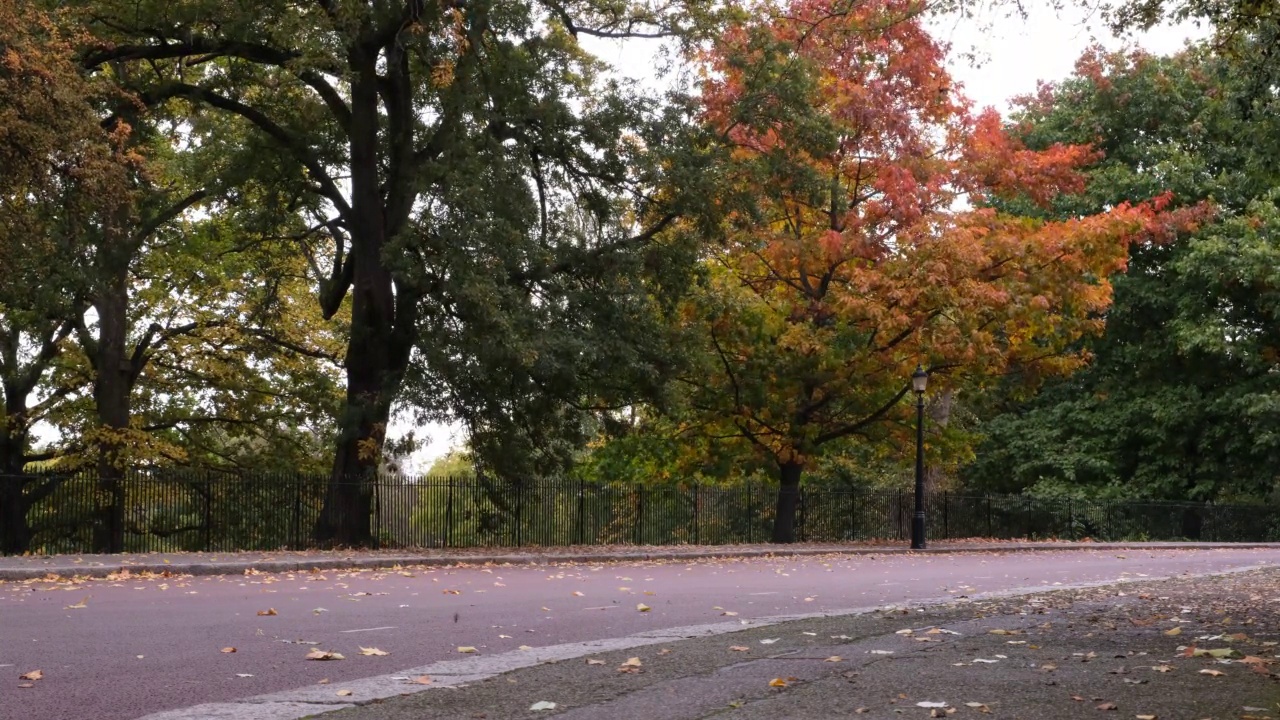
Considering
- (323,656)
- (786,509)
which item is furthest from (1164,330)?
(323,656)

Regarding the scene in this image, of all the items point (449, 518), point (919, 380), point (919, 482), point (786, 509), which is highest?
point (919, 380)

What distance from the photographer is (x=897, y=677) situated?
24.3 feet

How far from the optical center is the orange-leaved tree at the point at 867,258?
27.3 meters

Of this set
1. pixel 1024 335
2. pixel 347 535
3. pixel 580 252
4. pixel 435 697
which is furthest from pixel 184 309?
pixel 435 697

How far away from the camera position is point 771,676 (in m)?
7.47

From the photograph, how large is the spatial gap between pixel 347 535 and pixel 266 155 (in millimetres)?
7825

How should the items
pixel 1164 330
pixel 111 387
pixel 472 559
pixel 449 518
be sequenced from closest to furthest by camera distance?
pixel 472 559 → pixel 449 518 → pixel 111 387 → pixel 1164 330

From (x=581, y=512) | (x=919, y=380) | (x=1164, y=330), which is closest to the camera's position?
(x=919, y=380)

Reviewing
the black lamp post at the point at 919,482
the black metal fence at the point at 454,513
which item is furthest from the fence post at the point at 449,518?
the black lamp post at the point at 919,482

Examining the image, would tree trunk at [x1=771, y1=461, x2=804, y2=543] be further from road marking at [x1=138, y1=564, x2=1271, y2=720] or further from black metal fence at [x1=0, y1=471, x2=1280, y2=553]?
road marking at [x1=138, y1=564, x2=1271, y2=720]

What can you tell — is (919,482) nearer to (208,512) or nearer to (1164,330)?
(208,512)

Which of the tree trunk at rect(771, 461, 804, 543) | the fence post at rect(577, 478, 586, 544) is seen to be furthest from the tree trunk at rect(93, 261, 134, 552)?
the tree trunk at rect(771, 461, 804, 543)

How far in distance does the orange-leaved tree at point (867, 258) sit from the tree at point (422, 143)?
297cm

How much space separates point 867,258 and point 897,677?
22504 millimetres
